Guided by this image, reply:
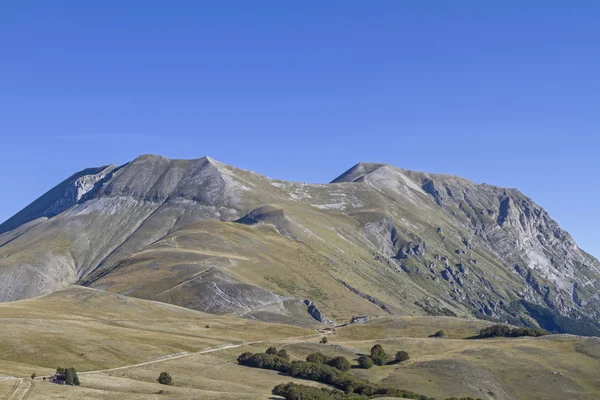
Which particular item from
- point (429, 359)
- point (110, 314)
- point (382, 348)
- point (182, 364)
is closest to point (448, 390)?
point (429, 359)

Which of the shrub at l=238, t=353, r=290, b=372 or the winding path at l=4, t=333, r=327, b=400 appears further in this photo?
the shrub at l=238, t=353, r=290, b=372

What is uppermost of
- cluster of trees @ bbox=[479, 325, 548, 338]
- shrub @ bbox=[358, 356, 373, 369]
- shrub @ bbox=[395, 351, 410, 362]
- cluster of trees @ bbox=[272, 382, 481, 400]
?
cluster of trees @ bbox=[479, 325, 548, 338]

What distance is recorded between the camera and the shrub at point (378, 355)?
11444 cm

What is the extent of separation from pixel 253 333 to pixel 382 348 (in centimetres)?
3711

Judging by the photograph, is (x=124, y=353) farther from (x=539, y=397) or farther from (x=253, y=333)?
(x=539, y=397)

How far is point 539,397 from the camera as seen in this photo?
103 metres

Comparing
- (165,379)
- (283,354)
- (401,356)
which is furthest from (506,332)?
(165,379)

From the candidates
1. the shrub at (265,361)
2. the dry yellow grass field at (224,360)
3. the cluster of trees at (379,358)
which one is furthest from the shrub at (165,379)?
the cluster of trees at (379,358)

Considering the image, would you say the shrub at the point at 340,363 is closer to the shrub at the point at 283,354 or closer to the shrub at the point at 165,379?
the shrub at the point at 283,354

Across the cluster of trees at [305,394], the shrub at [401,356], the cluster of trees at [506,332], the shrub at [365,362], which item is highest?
the cluster of trees at [506,332]

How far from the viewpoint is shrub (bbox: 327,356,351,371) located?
107m

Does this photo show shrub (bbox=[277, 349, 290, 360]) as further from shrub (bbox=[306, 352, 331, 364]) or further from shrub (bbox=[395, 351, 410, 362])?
shrub (bbox=[395, 351, 410, 362])

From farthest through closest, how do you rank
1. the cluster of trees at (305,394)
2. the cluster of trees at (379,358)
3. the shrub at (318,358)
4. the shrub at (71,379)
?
the cluster of trees at (379,358), the shrub at (318,358), the cluster of trees at (305,394), the shrub at (71,379)

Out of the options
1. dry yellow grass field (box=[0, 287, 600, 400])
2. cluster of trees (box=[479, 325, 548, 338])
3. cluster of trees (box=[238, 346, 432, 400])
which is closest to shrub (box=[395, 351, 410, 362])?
dry yellow grass field (box=[0, 287, 600, 400])
